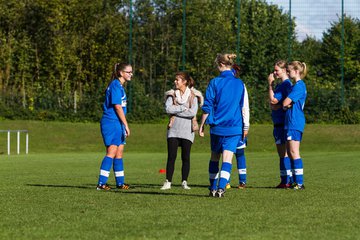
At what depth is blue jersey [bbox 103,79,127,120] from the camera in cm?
1291

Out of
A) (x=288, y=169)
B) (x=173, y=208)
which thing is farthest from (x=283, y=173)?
(x=173, y=208)

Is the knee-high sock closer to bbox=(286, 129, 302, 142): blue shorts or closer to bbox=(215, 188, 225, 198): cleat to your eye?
bbox=(286, 129, 302, 142): blue shorts

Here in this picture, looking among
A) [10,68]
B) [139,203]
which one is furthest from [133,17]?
[139,203]

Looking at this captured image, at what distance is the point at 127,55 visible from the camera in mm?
43312

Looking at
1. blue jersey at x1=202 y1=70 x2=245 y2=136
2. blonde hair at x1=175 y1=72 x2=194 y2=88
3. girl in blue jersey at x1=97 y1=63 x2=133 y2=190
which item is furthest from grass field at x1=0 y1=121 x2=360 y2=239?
blonde hair at x1=175 y1=72 x2=194 y2=88

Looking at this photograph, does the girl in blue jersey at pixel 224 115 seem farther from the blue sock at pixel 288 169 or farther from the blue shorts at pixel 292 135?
the blue sock at pixel 288 169

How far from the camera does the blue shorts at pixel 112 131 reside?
42.9 feet

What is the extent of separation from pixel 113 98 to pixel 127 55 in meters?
30.6

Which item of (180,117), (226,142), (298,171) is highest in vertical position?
(180,117)

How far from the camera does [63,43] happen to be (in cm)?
4478

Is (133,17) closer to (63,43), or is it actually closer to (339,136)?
(63,43)

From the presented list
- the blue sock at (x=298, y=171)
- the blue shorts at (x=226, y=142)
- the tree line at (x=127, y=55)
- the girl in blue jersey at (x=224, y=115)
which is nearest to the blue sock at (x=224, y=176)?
the girl in blue jersey at (x=224, y=115)

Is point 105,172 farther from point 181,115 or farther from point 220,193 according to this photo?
point 220,193

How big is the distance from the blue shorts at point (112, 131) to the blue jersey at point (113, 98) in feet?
0.28
